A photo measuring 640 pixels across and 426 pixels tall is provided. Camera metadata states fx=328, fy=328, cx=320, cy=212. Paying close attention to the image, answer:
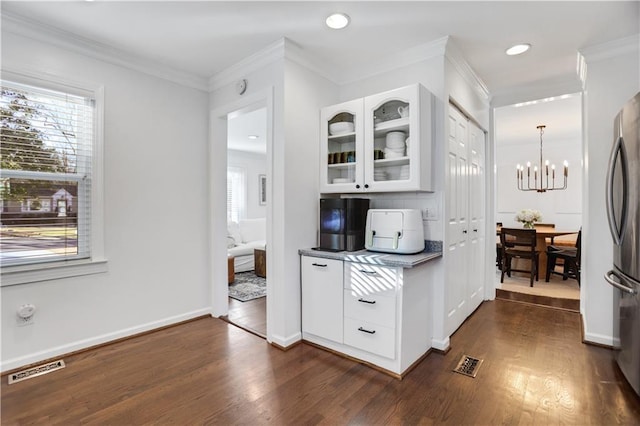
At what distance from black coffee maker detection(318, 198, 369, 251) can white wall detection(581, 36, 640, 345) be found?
1.95 m

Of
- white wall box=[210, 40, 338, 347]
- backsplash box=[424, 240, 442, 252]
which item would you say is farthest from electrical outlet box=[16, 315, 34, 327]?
backsplash box=[424, 240, 442, 252]

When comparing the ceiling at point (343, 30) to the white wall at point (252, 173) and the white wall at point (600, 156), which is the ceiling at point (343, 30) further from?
the white wall at point (252, 173)

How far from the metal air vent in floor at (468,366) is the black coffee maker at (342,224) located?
1.14m

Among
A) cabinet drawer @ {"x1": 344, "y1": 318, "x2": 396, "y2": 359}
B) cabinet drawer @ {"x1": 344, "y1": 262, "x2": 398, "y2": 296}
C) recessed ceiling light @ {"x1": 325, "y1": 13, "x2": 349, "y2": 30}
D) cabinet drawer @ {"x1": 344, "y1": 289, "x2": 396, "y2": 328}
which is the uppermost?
recessed ceiling light @ {"x1": 325, "y1": 13, "x2": 349, "y2": 30}

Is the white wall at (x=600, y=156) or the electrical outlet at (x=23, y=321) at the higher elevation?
the white wall at (x=600, y=156)

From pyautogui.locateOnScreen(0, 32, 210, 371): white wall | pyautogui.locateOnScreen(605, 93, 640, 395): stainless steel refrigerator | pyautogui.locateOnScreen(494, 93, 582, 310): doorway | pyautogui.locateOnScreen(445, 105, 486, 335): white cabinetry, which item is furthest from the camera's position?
pyautogui.locateOnScreen(494, 93, 582, 310): doorway

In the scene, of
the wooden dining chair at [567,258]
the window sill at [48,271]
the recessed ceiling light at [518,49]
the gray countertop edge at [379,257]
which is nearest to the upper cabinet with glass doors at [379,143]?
the gray countertop edge at [379,257]

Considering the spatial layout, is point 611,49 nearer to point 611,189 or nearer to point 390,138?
point 611,189

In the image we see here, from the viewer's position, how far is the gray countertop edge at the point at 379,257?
224cm

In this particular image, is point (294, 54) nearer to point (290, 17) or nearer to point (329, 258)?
point (290, 17)

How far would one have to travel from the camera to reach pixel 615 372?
7.53ft

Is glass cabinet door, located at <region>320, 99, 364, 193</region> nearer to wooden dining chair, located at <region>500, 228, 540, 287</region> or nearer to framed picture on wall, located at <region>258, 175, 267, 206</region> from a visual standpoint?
wooden dining chair, located at <region>500, 228, 540, 287</region>

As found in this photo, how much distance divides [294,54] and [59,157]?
2.03 m

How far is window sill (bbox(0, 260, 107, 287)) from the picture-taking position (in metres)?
2.32
